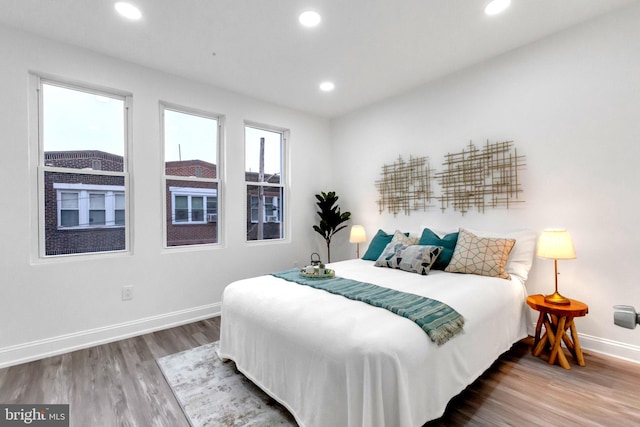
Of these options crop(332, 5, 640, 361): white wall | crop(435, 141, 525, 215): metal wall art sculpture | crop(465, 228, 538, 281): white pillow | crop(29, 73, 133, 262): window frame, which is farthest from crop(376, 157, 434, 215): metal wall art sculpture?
crop(29, 73, 133, 262): window frame

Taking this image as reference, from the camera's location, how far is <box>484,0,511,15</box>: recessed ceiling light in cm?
219

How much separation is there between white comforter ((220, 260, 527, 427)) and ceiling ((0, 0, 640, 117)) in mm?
2138

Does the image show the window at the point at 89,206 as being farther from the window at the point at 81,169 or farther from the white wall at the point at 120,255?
the white wall at the point at 120,255

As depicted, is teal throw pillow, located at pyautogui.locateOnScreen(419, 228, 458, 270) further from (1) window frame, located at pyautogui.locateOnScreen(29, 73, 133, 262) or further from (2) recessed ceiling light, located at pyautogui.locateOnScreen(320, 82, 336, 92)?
(1) window frame, located at pyautogui.locateOnScreen(29, 73, 133, 262)

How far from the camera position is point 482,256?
8.53 ft

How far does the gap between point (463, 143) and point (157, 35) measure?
10.5 ft

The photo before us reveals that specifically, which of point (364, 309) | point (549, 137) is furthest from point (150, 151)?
point (549, 137)

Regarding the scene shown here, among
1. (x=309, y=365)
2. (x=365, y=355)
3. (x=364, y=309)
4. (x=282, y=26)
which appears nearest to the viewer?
(x=365, y=355)

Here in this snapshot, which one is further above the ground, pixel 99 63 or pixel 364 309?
pixel 99 63

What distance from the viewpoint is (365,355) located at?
1322 millimetres

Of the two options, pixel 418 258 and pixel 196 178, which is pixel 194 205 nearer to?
pixel 196 178

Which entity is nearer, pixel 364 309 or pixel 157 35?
pixel 364 309

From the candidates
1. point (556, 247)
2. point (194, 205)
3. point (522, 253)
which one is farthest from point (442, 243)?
point (194, 205)

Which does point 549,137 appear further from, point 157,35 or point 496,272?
point 157,35
